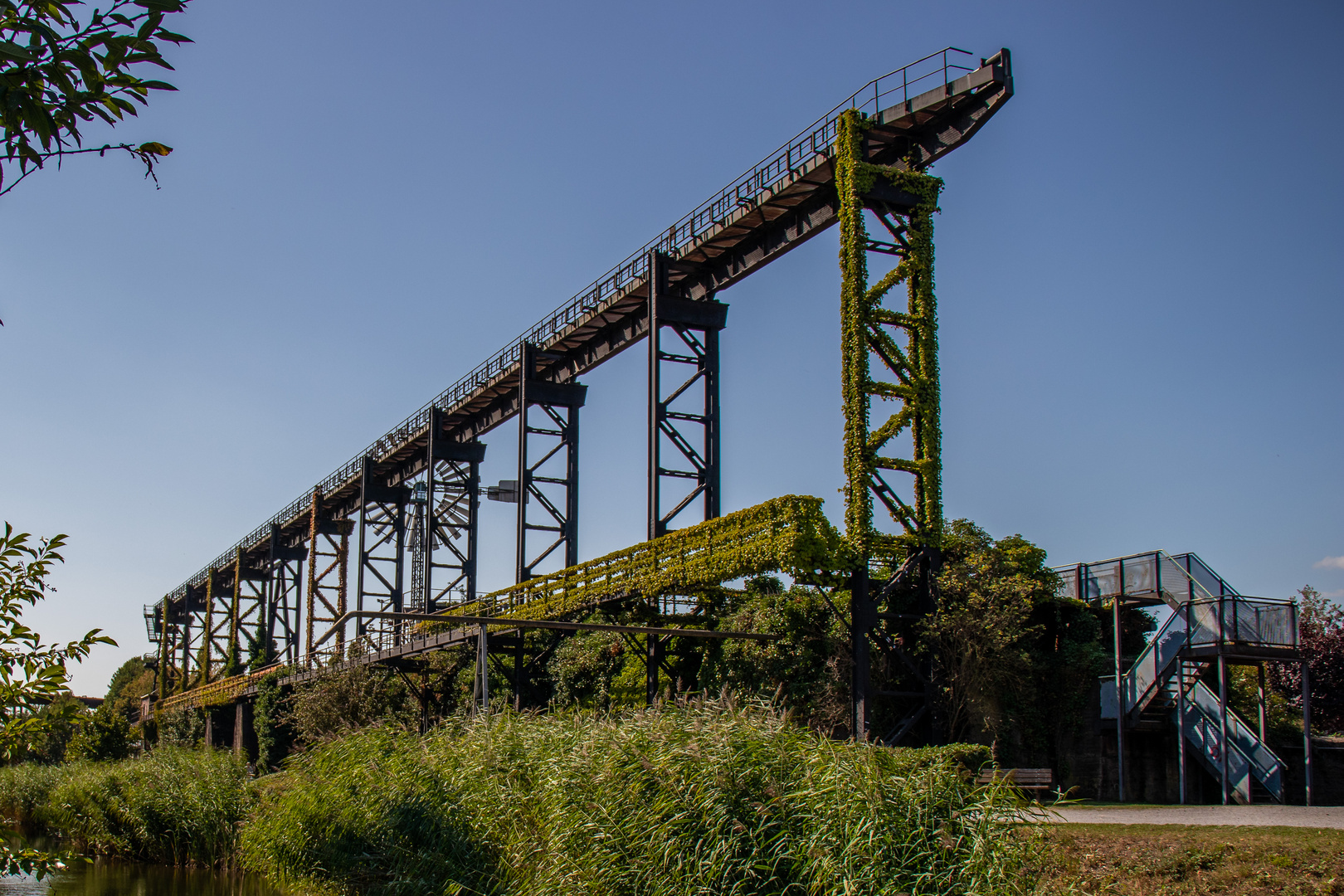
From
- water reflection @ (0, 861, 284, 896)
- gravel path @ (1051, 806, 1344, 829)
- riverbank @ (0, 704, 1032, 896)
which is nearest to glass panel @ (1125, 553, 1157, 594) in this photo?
gravel path @ (1051, 806, 1344, 829)

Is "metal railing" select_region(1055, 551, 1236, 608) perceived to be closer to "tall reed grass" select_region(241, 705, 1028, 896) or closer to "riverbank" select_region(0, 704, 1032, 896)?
"riverbank" select_region(0, 704, 1032, 896)

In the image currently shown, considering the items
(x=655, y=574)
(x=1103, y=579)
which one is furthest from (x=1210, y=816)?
(x=655, y=574)

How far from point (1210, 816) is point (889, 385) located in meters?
9.29

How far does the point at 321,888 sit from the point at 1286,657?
14.9 m

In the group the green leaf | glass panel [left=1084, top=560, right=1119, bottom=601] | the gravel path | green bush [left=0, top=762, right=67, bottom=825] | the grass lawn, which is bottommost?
green bush [left=0, top=762, right=67, bottom=825]

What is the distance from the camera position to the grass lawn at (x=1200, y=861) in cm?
892

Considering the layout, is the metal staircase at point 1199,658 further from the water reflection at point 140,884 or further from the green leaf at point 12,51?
the green leaf at point 12,51

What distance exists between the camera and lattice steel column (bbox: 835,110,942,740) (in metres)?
19.7

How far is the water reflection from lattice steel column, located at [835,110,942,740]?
1112 centimetres

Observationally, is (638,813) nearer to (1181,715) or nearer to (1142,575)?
(1181,715)

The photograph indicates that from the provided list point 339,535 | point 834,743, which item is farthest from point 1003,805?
point 339,535

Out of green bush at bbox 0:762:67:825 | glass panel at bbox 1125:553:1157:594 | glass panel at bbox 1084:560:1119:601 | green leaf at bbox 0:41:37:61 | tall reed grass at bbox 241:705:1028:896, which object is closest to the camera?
green leaf at bbox 0:41:37:61

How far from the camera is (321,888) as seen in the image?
1410 centimetres

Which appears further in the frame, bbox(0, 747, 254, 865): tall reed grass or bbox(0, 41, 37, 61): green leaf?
bbox(0, 747, 254, 865): tall reed grass
